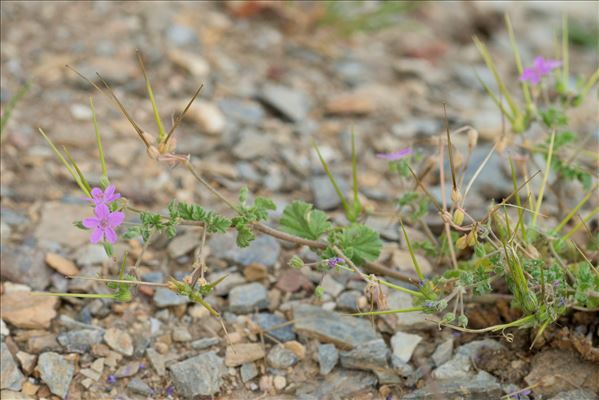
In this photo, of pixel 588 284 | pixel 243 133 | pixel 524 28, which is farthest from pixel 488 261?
pixel 524 28

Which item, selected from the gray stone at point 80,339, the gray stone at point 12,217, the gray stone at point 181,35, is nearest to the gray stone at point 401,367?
the gray stone at point 80,339

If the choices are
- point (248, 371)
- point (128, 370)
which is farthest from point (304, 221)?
point (128, 370)

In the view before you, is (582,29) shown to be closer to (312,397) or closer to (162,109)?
(162,109)

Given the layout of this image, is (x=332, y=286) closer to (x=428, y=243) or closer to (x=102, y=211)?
(x=428, y=243)

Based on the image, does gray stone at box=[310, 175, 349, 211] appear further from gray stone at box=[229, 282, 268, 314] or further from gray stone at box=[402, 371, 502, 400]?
gray stone at box=[402, 371, 502, 400]

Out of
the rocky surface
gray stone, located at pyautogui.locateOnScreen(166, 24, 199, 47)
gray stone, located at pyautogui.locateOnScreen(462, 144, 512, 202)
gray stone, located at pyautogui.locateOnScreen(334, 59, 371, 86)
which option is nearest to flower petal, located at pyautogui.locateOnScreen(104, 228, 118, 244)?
the rocky surface
